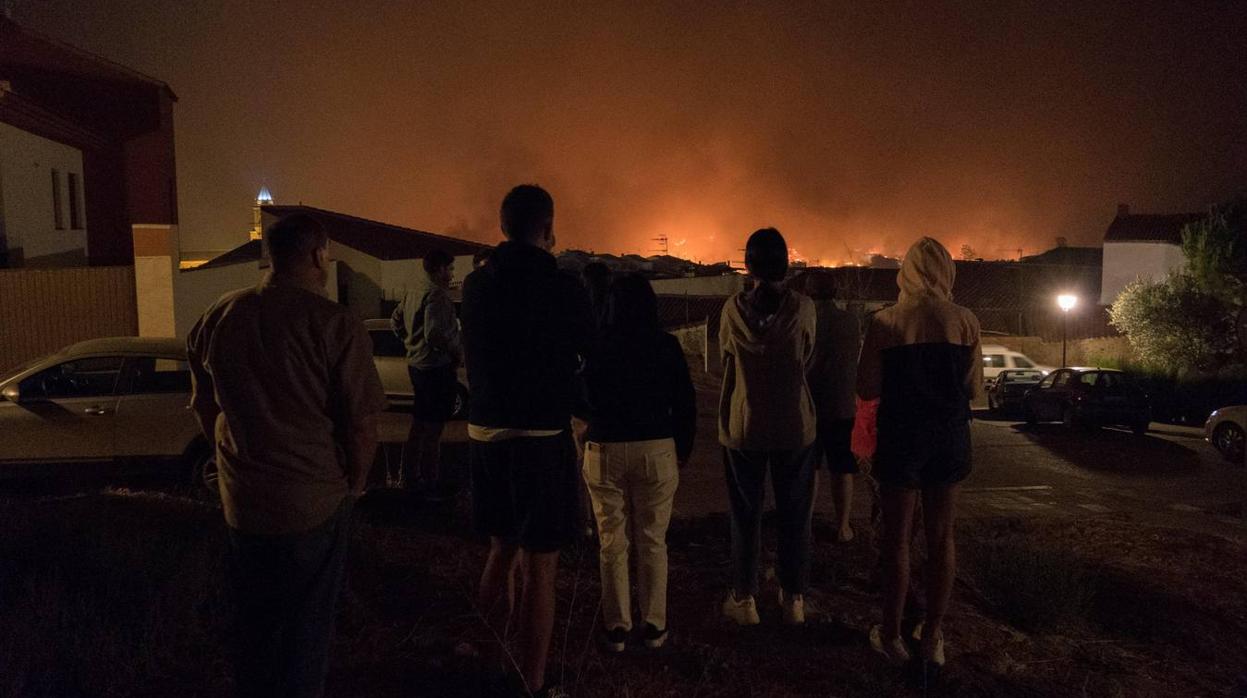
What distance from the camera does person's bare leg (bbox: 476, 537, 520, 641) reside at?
3512 mm

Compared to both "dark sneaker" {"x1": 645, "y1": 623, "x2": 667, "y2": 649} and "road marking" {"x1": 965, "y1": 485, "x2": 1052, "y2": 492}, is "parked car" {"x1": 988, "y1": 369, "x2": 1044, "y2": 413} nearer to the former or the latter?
"road marking" {"x1": 965, "y1": 485, "x2": 1052, "y2": 492}

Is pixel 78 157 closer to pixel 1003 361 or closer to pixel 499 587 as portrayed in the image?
pixel 499 587

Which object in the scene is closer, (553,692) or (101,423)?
(553,692)

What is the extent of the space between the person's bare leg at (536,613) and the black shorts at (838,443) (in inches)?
106

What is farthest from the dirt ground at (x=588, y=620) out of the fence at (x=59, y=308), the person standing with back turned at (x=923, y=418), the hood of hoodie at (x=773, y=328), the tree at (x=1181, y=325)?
the tree at (x=1181, y=325)

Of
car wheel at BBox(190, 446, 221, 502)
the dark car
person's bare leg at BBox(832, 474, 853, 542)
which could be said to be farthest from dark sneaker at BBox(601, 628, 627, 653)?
the dark car

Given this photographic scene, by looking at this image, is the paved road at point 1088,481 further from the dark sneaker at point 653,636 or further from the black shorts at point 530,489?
the black shorts at point 530,489

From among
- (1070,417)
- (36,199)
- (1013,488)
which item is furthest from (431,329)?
(36,199)

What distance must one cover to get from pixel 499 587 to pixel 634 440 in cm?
90

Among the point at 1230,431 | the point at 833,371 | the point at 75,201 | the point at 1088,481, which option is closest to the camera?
the point at 833,371

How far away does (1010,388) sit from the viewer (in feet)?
68.4

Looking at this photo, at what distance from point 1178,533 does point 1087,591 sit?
2.64 m

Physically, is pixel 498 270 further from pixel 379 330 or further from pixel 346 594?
pixel 379 330

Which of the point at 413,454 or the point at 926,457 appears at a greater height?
the point at 926,457
